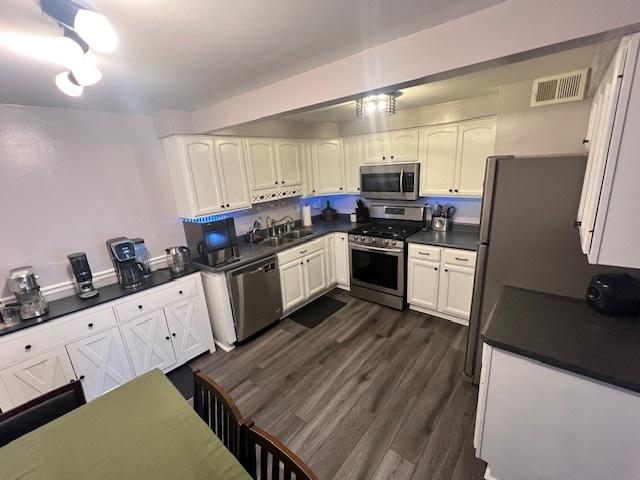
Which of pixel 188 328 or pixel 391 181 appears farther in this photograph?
pixel 391 181

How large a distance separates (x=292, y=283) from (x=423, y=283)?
5.00ft

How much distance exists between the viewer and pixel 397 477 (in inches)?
62.9

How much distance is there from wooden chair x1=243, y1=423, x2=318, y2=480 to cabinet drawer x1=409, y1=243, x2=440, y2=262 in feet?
8.13

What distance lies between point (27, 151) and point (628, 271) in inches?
157

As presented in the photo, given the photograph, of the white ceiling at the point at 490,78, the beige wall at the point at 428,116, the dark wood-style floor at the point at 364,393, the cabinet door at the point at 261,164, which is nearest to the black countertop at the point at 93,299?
the dark wood-style floor at the point at 364,393

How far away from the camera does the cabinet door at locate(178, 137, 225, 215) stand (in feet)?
8.53

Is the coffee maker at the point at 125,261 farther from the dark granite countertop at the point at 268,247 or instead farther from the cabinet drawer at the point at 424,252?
the cabinet drawer at the point at 424,252

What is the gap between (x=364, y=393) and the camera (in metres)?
2.19

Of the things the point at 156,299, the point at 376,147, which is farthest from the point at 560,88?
the point at 156,299

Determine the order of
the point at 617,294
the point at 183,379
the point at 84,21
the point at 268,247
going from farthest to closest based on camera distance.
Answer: the point at 268,247, the point at 183,379, the point at 617,294, the point at 84,21

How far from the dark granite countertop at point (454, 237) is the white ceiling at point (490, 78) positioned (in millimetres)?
1324

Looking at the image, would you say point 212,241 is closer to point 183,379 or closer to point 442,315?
point 183,379

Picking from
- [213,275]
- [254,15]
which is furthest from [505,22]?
[213,275]

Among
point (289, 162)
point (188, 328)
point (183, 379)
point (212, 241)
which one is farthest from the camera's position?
point (289, 162)
